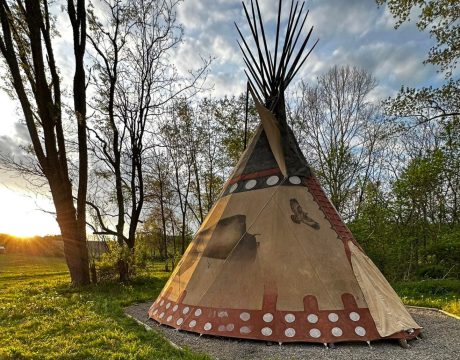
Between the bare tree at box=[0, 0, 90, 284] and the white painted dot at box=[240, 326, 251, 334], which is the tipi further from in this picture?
the bare tree at box=[0, 0, 90, 284]

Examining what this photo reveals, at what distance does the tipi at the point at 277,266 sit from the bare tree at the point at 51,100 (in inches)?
219

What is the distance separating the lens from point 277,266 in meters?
4.29

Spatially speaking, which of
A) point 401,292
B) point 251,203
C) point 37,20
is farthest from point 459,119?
point 37,20

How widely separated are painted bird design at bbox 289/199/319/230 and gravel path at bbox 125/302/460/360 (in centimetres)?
158

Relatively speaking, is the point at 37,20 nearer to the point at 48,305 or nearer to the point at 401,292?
the point at 48,305

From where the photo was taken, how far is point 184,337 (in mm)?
4105

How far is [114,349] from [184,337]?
84cm

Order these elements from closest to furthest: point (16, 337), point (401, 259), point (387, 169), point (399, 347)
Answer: point (399, 347)
point (16, 337)
point (401, 259)
point (387, 169)

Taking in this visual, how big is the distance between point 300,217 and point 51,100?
831cm

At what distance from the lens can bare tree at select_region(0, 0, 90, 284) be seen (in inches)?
357

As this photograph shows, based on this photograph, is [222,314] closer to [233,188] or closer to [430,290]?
[233,188]

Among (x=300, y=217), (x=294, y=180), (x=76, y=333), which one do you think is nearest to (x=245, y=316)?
(x=300, y=217)

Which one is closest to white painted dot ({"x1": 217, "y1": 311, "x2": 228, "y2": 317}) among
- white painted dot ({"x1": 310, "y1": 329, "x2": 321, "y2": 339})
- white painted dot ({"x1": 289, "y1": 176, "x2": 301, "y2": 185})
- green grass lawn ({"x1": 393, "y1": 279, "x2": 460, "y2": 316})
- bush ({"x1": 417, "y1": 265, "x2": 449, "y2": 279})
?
white painted dot ({"x1": 310, "y1": 329, "x2": 321, "y2": 339})

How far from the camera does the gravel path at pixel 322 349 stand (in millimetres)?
3355
